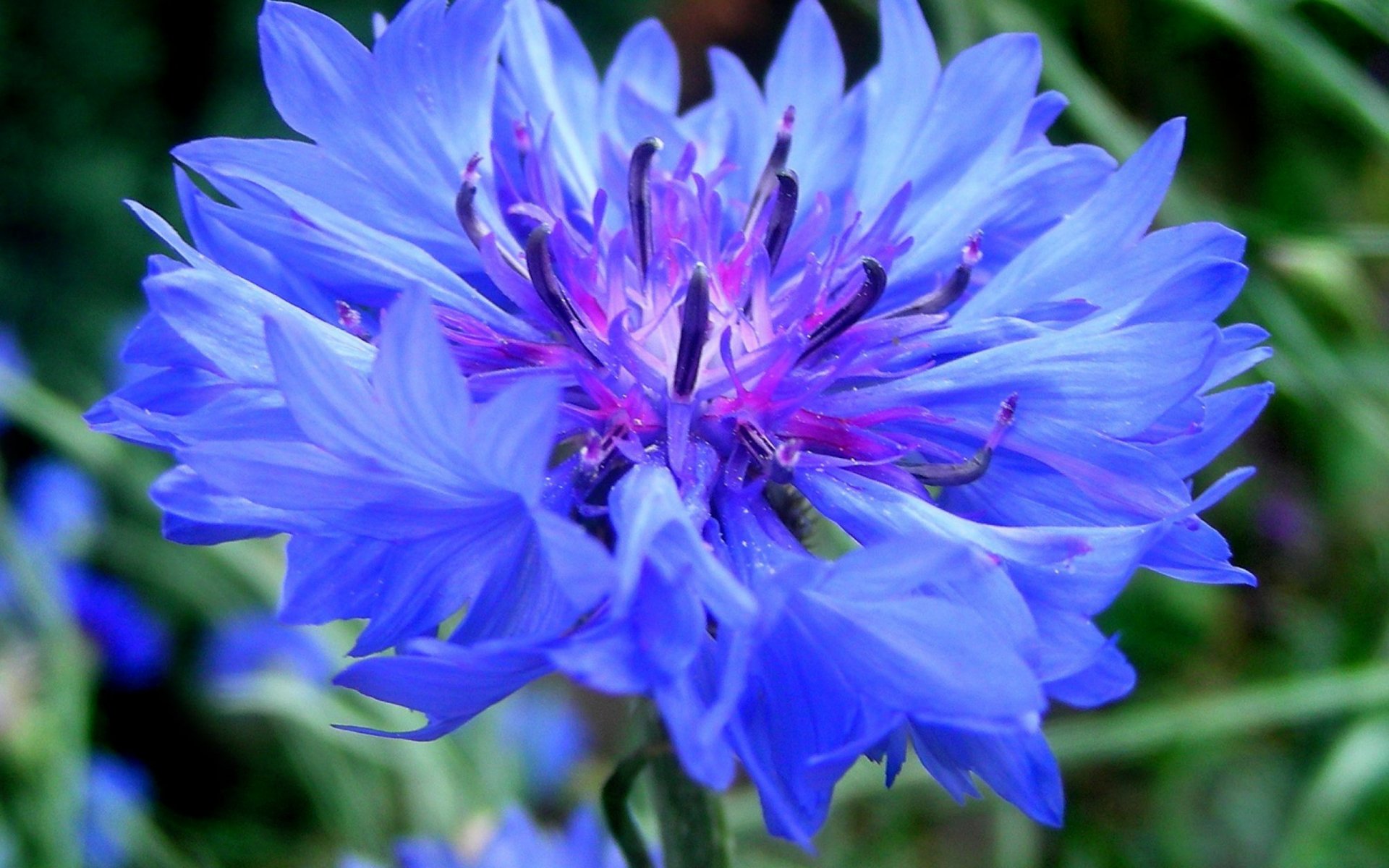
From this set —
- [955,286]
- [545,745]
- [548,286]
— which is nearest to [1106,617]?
[545,745]

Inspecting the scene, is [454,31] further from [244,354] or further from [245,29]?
[245,29]

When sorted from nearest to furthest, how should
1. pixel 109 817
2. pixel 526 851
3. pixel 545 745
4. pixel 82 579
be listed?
1. pixel 526 851
2. pixel 109 817
3. pixel 545 745
4. pixel 82 579

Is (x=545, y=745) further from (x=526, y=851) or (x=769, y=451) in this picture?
(x=769, y=451)

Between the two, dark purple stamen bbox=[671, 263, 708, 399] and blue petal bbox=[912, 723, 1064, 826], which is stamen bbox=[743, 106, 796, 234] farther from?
blue petal bbox=[912, 723, 1064, 826]

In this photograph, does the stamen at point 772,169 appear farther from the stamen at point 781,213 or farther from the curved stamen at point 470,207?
the curved stamen at point 470,207

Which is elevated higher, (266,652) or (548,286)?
(548,286)

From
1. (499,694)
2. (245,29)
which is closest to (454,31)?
(499,694)

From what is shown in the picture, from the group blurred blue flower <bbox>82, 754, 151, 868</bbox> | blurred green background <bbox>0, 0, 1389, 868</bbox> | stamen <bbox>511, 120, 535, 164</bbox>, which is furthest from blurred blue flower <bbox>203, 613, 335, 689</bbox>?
stamen <bbox>511, 120, 535, 164</bbox>
